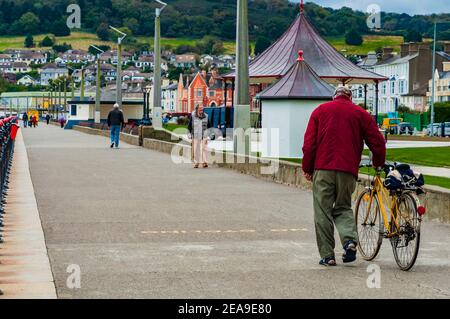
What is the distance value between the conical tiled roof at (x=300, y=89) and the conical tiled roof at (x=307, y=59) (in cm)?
2333

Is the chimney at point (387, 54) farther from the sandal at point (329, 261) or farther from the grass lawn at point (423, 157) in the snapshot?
the sandal at point (329, 261)

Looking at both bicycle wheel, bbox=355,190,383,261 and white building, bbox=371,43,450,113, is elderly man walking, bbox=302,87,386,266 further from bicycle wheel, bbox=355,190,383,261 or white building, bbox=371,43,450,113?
white building, bbox=371,43,450,113

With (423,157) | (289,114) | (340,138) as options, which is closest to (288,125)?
(289,114)

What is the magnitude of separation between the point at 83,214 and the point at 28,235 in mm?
2904

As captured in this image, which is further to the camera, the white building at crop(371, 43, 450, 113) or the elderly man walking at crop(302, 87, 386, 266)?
the white building at crop(371, 43, 450, 113)

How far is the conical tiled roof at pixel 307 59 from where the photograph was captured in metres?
52.8

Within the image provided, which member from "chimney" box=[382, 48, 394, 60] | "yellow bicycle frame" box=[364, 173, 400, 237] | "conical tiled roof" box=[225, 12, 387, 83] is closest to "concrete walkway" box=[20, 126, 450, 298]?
"yellow bicycle frame" box=[364, 173, 400, 237]

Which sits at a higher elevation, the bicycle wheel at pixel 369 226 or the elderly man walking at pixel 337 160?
the elderly man walking at pixel 337 160

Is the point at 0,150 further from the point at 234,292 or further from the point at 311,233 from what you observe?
the point at 234,292

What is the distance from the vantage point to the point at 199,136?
89.2 feet

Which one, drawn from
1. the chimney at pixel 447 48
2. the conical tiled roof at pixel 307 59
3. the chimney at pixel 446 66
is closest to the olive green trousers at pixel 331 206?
the conical tiled roof at pixel 307 59

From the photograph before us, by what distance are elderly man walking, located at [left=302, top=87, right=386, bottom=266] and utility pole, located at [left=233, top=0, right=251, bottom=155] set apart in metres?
15.3

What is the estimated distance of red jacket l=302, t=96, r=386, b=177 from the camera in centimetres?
1048
